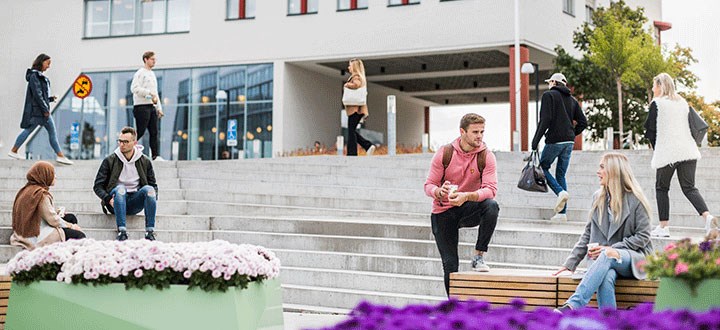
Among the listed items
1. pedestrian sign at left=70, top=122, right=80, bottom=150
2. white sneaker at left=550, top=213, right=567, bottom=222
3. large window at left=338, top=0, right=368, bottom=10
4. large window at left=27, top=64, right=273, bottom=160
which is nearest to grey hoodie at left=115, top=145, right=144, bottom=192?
white sneaker at left=550, top=213, right=567, bottom=222

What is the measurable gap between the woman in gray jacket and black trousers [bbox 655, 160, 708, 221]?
11.5ft

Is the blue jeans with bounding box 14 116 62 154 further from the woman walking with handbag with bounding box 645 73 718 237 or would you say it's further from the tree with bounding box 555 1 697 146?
the tree with bounding box 555 1 697 146

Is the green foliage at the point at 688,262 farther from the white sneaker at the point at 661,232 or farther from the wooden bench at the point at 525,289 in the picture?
the white sneaker at the point at 661,232

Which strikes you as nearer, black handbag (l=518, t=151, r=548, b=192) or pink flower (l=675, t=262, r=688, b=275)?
pink flower (l=675, t=262, r=688, b=275)

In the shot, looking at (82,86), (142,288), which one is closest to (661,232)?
(142,288)

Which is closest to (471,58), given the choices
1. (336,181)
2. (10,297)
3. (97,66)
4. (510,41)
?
(510,41)

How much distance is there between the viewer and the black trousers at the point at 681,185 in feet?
33.9

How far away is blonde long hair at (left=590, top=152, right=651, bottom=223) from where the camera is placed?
696 cm

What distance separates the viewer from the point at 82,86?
33.7 metres

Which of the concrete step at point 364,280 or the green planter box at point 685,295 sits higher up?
the green planter box at point 685,295

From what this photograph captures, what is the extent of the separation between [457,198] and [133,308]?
112 inches

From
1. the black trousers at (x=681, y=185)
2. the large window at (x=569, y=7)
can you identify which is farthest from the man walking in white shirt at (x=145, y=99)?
the large window at (x=569, y=7)

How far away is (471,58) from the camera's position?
32.1m

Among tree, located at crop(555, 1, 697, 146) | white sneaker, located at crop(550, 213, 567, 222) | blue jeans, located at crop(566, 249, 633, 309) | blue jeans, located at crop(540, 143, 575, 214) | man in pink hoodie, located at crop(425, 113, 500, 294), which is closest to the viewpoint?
blue jeans, located at crop(566, 249, 633, 309)
